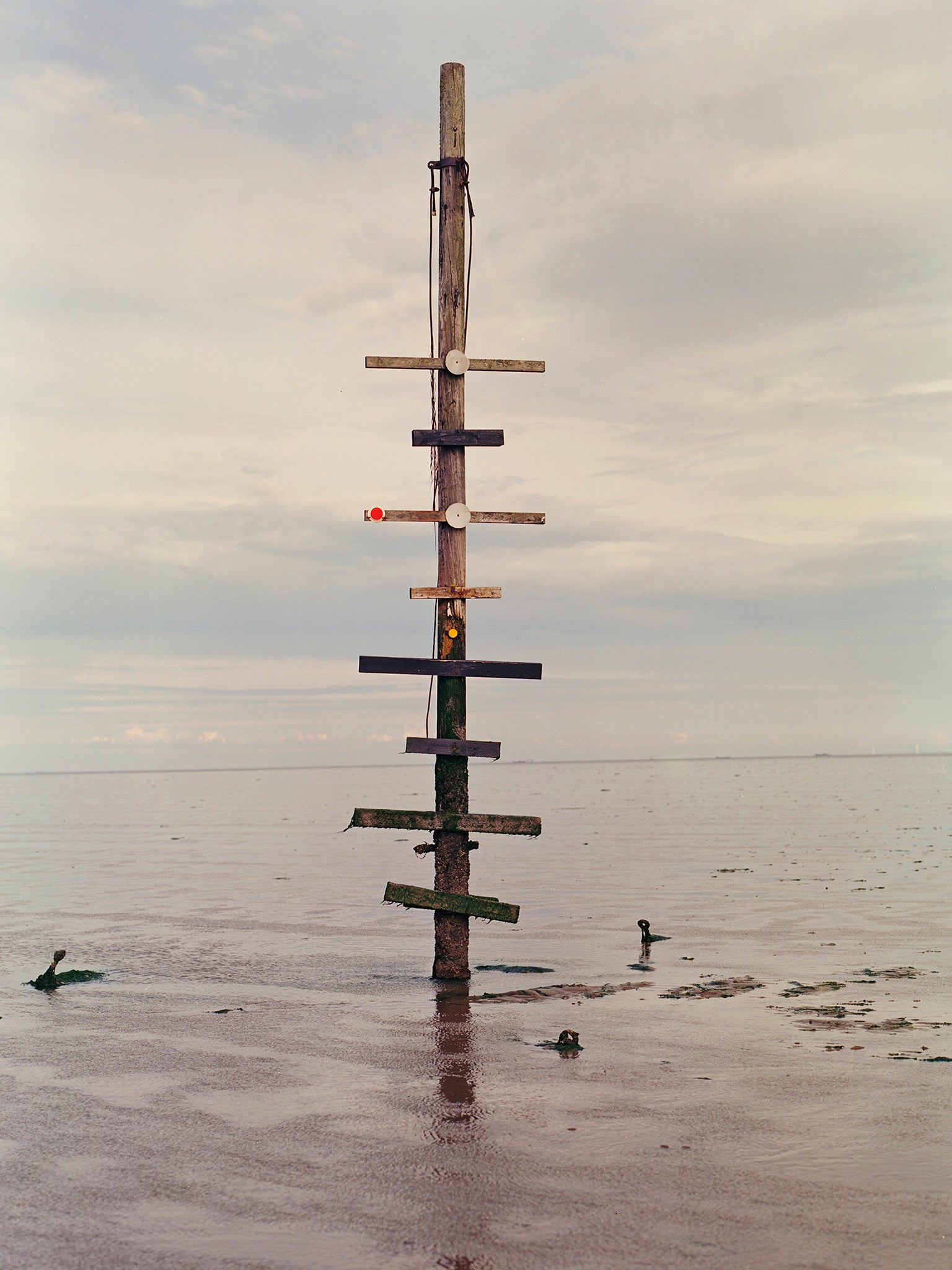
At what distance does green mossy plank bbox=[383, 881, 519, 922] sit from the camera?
12.8 metres

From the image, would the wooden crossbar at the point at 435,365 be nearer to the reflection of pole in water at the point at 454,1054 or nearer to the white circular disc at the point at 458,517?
the white circular disc at the point at 458,517

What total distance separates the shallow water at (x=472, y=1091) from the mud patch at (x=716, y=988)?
215 millimetres

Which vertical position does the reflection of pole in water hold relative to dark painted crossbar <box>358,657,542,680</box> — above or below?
below

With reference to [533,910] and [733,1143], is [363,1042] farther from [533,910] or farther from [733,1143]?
[533,910]

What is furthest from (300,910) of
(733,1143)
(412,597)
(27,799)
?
(27,799)

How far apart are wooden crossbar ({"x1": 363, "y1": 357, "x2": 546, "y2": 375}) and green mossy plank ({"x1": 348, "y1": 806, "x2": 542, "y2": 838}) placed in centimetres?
543

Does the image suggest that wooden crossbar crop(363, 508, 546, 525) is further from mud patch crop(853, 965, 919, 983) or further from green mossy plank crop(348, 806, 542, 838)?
mud patch crop(853, 965, 919, 983)

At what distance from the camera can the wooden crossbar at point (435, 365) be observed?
13.4 m

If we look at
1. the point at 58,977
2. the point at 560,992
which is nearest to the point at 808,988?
the point at 560,992

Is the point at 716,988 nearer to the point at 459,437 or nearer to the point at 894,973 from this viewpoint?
the point at 894,973

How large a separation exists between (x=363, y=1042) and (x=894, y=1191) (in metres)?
5.20

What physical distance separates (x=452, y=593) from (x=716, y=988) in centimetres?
564

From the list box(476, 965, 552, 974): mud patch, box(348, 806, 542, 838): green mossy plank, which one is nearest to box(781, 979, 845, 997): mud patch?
box(476, 965, 552, 974): mud patch

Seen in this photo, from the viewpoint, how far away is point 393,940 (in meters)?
17.0
